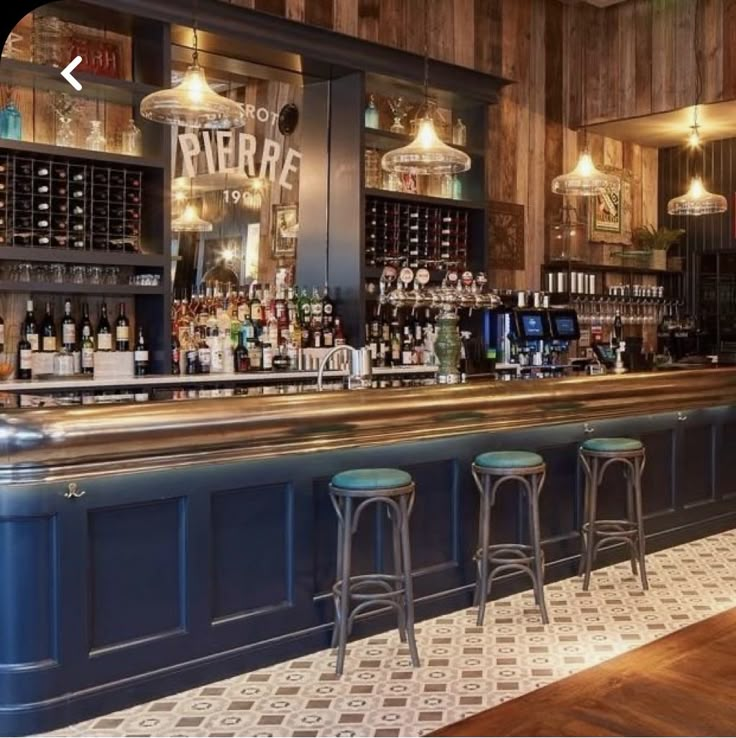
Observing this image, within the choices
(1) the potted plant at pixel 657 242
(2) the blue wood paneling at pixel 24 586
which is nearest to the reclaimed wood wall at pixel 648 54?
(1) the potted plant at pixel 657 242

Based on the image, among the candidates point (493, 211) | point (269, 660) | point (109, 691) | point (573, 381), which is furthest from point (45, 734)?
point (493, 211)

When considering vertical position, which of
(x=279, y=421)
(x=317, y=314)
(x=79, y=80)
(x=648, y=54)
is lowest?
(x=279, y=421)

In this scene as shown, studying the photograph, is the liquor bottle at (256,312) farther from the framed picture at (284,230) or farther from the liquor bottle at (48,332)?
the liquor bottle at (48,332)

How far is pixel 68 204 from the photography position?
203 inches

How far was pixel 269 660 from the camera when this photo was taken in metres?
3.61

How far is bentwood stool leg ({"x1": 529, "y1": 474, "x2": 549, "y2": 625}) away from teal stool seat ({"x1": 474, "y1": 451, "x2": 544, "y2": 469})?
76 millimetres

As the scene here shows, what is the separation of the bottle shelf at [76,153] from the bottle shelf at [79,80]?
1.13 feet

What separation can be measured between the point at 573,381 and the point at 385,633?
1.63 m

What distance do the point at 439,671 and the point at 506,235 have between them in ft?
15.9

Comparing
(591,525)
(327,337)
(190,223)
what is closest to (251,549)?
(591,525)

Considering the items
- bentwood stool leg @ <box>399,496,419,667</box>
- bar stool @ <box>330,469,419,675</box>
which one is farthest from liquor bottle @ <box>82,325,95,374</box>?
bentwood stool leg @ <box>399,496,419,667</box>

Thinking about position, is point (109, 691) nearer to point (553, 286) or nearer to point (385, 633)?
point (385, 633)

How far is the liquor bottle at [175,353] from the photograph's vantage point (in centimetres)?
577

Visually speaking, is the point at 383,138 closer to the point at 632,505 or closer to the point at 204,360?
the point at 204,360
